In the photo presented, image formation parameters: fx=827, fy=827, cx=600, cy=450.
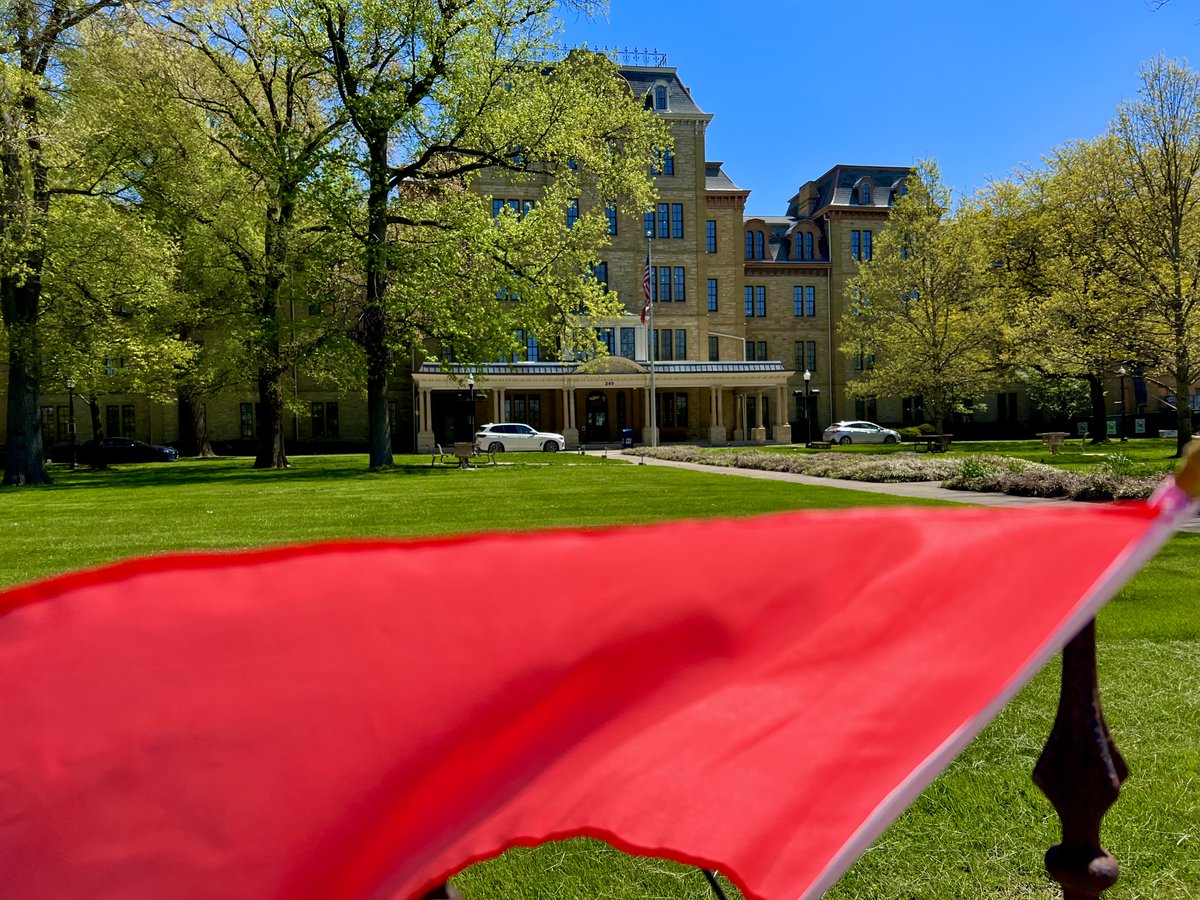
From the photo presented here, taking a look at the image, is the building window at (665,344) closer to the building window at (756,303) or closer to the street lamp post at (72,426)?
the building window at (756,303)

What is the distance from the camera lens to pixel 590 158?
80.2 ft

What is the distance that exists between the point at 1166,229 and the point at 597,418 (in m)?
33.4

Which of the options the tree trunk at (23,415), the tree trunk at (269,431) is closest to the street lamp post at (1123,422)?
the tree trunk at (269,431)

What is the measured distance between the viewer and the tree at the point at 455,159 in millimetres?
22594

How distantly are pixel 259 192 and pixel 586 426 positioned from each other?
93.2ft

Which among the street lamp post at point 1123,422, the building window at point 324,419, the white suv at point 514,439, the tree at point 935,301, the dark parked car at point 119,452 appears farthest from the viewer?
the building window at point 324,419

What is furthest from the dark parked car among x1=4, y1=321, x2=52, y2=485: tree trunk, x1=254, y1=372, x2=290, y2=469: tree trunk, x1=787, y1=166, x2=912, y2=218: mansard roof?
x1=787, y1=166, x2=912, y2=218: mansard roof

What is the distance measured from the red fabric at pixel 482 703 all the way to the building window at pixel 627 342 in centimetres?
4969

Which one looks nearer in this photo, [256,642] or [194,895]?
[194,895]

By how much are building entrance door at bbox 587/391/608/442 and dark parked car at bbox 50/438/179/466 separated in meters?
23.2

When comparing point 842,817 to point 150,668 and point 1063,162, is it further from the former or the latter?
point 1063,162

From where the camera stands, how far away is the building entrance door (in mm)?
Answer: 51281

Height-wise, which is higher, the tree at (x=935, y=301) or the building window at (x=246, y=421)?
the tree at (x=935, y=301)

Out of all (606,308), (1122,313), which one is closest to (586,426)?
(606,308)
